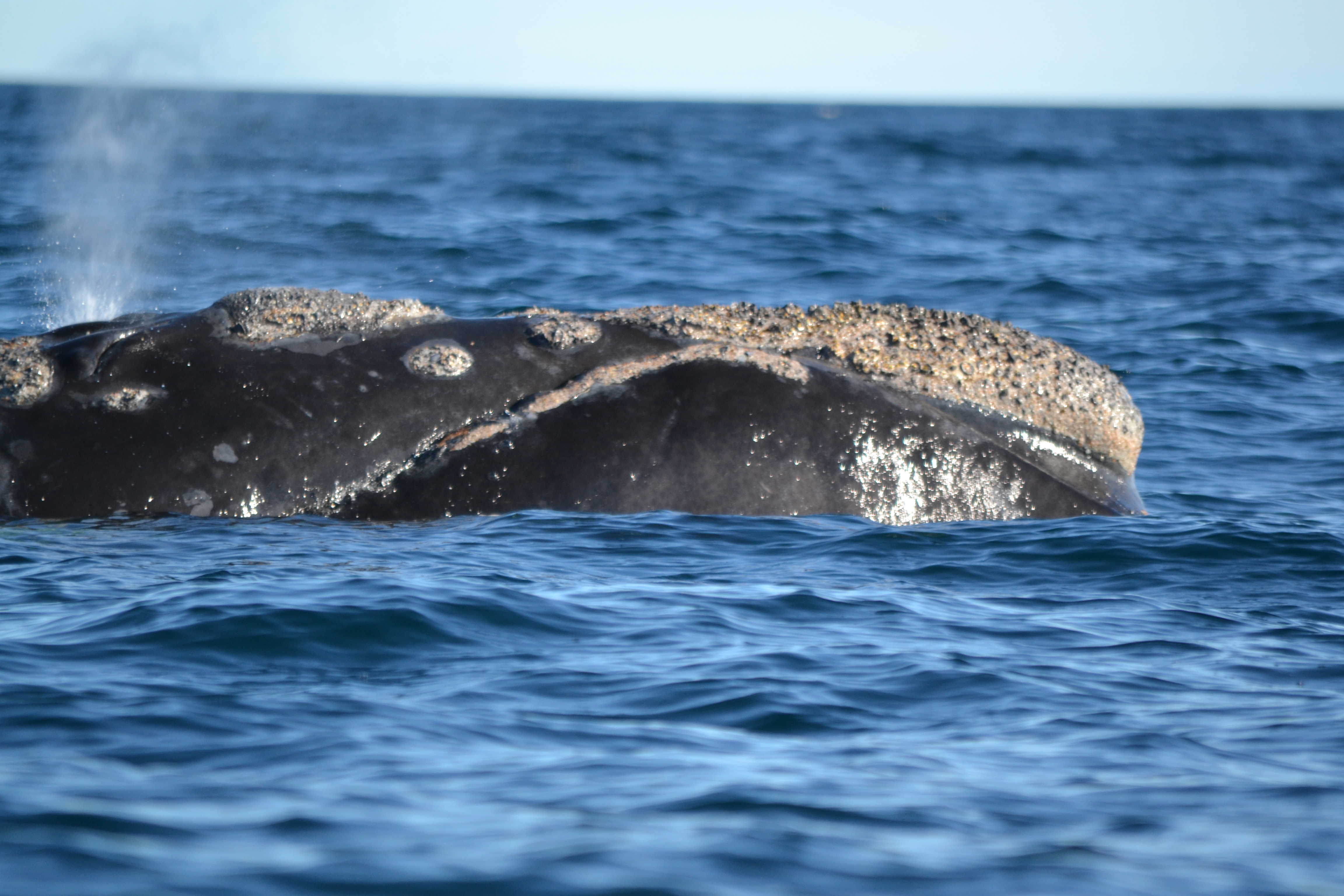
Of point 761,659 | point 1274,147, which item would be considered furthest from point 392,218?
point 1274,147

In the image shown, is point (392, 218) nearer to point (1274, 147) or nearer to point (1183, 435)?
point (1183, 435)

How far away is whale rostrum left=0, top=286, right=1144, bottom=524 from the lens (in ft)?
21.9

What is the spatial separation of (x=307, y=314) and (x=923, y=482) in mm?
3154

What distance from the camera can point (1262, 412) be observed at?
1212cm

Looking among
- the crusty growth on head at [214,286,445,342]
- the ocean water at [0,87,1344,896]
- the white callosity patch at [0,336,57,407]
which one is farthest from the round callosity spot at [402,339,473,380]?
the white callosity patch at [0,336,57,407]

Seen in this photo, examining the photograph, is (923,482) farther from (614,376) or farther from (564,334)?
(564,334)

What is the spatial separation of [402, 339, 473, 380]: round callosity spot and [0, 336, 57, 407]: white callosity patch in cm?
163

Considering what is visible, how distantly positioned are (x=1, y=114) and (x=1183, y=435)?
5412cm

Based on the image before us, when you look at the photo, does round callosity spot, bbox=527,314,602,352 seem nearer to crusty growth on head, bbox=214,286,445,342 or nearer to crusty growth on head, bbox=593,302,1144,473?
crusty growth on head, bbox=593,302,1144,473

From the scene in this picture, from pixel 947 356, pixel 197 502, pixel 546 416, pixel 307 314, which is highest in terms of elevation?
pixel 307 314

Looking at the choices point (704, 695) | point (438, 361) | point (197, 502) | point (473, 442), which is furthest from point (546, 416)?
point (704, 695)

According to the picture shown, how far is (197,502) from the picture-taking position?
6711 millimetres

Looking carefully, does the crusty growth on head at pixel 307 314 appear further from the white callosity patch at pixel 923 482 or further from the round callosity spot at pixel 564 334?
the white callosity patch at pixel 923 482

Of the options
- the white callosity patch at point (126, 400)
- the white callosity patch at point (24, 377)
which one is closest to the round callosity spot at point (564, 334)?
the white callosity patch at point (126, 400)
